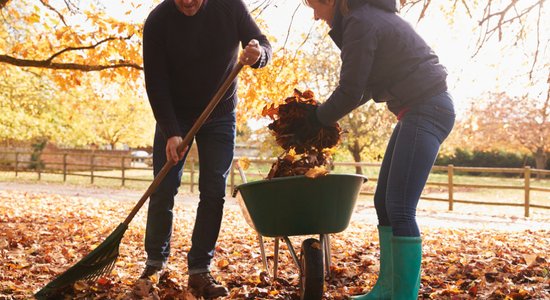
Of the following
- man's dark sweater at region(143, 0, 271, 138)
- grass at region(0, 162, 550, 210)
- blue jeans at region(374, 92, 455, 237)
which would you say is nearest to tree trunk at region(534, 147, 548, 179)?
grass at region(0, 162, 550, 210)

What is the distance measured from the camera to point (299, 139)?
2.65 m

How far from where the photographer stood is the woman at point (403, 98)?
230cm

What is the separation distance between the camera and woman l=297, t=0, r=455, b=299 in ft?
7.54

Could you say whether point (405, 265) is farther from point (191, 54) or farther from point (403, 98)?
point (191, 54)

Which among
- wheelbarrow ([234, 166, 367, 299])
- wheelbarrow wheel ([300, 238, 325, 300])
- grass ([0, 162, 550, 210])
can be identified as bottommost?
grass ([0, 162, 550, 210])

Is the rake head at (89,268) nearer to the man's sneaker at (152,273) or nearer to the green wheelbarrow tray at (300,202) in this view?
the man's sneaker at (152,273)

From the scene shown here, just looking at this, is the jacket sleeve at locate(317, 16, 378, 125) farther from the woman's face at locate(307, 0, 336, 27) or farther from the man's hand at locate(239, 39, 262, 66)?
the man's hand at locate(239, 39, 262, 66)

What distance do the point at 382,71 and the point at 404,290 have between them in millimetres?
962

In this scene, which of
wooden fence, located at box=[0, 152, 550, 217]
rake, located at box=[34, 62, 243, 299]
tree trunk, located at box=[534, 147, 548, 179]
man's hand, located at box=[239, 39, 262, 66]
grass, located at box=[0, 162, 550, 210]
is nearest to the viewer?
man's hand, located at box=[239, 39, 262, 66]

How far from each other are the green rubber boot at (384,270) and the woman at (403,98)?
391mm

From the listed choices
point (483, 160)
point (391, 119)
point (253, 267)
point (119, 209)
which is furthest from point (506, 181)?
point (253, 267)

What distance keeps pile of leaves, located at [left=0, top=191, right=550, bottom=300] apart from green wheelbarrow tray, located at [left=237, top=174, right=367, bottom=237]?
1.79 feet

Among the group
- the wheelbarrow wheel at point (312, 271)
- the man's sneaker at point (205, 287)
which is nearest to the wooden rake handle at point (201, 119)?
the man's sneaker at point (205, 287)

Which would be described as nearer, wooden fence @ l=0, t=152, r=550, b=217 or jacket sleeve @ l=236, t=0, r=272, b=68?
jacket sleeve @ l=236, t=0, r=272, b=68
